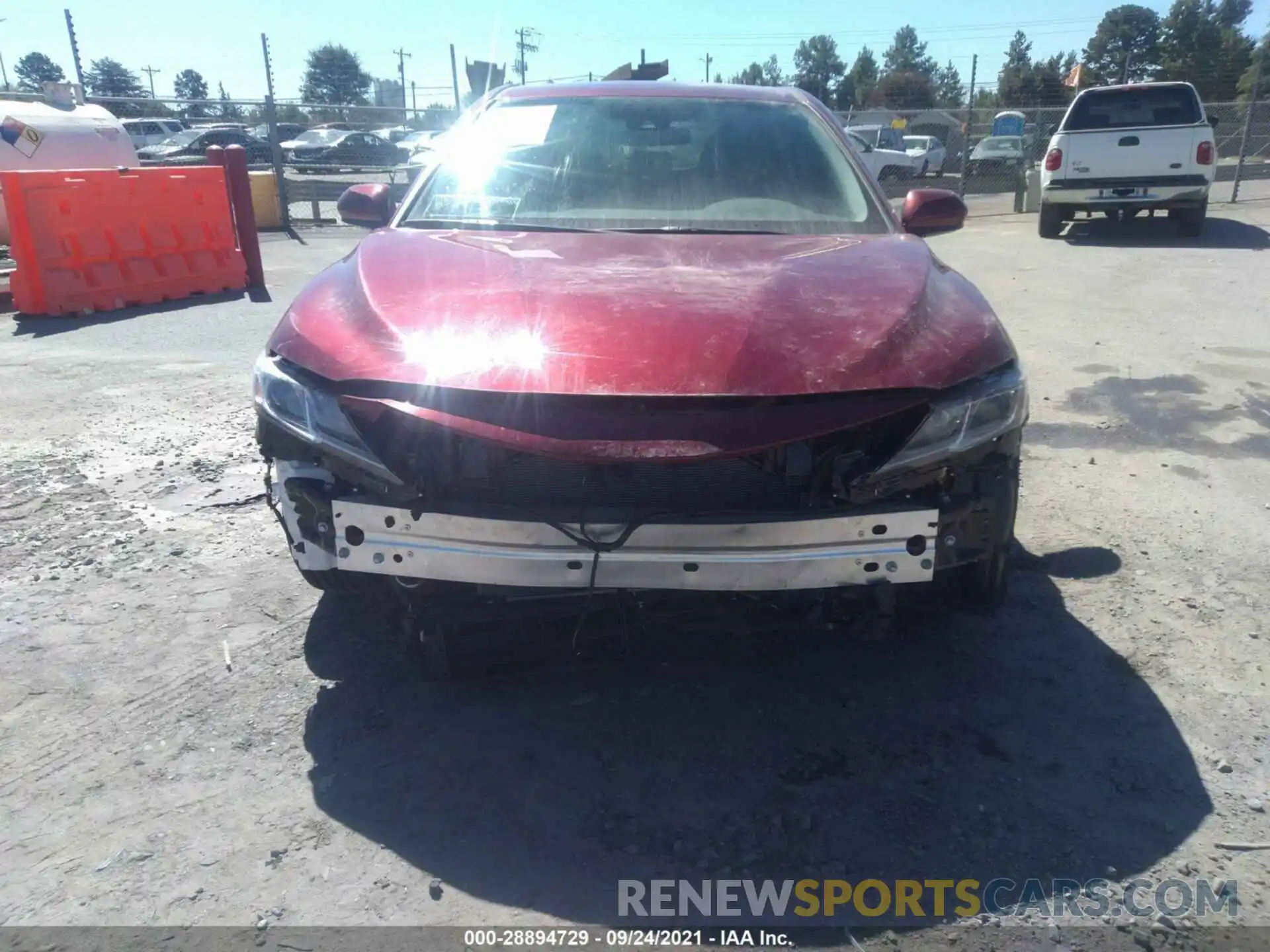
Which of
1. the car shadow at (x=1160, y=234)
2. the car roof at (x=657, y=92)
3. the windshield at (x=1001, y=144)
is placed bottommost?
the car shadow at (x=1160, y=234)

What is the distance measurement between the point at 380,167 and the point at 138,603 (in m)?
17.0

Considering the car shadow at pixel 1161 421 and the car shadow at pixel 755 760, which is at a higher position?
the car shadow at pixel 755 760

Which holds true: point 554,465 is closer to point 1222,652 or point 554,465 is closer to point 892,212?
point 892,212

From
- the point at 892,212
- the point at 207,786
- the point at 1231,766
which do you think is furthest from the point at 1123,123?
the point at 207,786

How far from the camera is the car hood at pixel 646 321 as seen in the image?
227cm

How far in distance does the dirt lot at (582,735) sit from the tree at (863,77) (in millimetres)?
67101

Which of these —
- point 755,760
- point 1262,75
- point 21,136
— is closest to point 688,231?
point 755,760

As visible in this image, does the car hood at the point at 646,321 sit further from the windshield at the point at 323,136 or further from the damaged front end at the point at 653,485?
the windshield at the point at 323,136

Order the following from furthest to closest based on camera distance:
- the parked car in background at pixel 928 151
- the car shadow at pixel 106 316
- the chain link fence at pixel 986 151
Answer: the parked car in background at pixel 928 151
the chain link fence at pixel 986 151
the car shadow at pixel 106 316

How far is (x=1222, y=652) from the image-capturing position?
2994 mm

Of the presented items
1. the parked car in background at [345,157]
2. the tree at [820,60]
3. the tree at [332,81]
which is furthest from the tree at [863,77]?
the parked car in background at [345,157]

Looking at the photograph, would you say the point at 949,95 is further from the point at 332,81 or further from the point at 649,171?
the point at 649,171

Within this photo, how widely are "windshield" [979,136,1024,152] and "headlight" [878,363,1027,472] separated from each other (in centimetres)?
3033

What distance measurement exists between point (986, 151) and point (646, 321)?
30.8 metres
